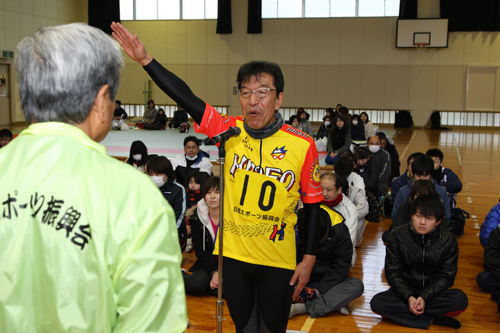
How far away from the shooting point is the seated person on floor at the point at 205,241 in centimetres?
444

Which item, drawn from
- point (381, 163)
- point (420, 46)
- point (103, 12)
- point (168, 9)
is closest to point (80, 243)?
point (381, 163)

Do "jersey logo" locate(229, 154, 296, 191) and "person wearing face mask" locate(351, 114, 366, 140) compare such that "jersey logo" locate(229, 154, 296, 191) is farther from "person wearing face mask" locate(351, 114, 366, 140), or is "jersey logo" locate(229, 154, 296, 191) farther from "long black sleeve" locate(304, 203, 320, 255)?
"person wearing face mask" locate(351, 114, 366, 140)

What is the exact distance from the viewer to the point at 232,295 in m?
2.32

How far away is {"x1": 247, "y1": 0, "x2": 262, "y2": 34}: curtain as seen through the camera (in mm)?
23375

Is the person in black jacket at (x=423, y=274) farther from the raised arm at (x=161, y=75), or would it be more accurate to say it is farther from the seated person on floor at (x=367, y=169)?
the seated person on floor at (x=367, y=169)

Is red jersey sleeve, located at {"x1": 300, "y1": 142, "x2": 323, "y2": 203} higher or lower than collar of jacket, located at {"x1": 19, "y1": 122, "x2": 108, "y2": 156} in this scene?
lower

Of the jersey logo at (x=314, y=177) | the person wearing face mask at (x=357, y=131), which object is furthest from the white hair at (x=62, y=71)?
the person wearing face mask at (x=357, y=131)

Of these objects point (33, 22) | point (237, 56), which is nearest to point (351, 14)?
point (237, 56)

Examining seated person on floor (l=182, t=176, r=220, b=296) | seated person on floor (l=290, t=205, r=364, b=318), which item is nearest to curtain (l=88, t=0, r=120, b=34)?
seated person on floor (l=182, t=176, r=220, b=296)

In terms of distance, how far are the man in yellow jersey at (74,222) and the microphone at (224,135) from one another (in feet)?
3.60

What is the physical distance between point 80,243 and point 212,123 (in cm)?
145

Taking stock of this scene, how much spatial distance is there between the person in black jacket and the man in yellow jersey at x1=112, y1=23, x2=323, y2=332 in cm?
197

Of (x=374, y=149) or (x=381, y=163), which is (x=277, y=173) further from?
(x=374, y=149)

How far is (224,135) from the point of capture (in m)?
2.20
